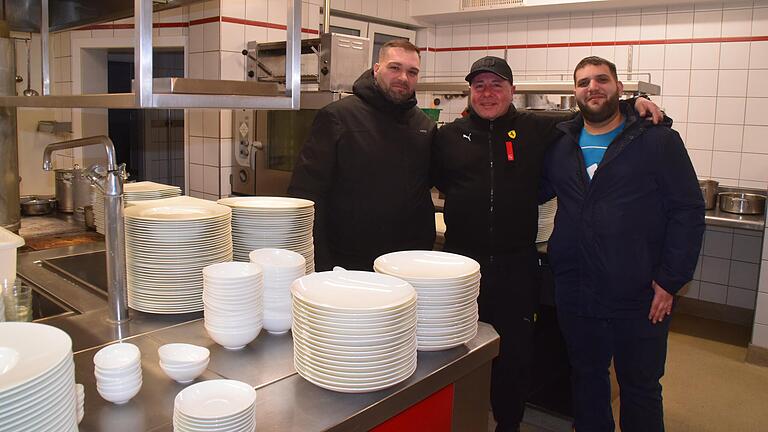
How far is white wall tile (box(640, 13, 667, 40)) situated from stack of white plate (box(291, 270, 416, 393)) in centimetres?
452

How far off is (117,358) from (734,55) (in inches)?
195

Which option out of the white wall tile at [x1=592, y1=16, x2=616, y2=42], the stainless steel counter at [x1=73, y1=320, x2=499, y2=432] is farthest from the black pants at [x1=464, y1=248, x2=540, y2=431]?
the white wall tile at [x1=592, y1=16, x2=616, y2=42]

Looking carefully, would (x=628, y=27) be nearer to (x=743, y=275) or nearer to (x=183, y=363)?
(x=743, y=275)

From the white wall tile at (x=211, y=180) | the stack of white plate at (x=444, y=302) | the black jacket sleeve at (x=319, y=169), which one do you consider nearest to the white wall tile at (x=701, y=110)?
the black jacket sleeve at (x=319, y=169)

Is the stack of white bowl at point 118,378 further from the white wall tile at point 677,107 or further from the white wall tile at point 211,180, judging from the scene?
the white wall tile at point 677,107

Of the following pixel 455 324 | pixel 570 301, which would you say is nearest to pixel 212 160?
pixel 570 301

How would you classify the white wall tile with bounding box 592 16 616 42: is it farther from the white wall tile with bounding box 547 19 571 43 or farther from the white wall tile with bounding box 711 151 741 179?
the white wall tile with bounding box 711 151 741 179

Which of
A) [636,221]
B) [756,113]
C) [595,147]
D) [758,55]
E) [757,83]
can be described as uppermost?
[758,55]

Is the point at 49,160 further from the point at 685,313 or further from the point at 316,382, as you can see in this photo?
the point at 685,313

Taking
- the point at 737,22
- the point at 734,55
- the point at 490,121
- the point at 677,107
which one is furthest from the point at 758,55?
the point at 490,121

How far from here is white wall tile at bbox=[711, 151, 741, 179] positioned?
4.82 meters

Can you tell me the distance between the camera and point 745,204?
450 centimetres

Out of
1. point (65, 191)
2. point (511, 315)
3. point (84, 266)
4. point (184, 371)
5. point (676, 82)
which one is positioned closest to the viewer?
point (184, 371)

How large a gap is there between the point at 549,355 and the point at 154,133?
5.82 meters
